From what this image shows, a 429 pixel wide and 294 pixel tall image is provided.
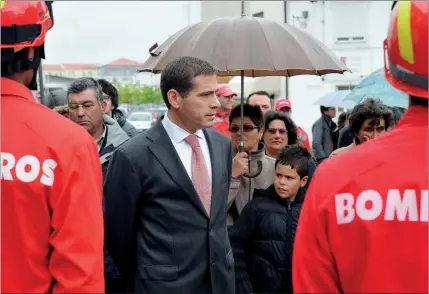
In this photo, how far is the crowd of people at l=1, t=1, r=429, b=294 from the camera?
218cm

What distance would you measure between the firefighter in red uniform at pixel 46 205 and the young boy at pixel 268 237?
216 cm

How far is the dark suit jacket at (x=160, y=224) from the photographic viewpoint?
3670 millimetres

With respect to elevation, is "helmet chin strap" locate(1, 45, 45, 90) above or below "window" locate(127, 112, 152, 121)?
above

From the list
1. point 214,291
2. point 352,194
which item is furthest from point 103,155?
point 352,194

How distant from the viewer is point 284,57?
4953 millimetres

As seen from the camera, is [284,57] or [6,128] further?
[284,57]

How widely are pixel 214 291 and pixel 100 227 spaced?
1350 millimetres

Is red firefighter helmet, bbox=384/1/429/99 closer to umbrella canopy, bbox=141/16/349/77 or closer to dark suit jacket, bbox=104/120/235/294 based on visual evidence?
dark suit jacket, bbox=104/120/235/294

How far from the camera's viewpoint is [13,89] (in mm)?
2645

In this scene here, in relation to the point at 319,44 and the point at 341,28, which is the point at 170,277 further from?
the point at 341,28

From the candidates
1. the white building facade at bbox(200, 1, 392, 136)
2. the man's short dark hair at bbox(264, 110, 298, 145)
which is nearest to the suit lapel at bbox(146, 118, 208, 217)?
the man's short dark hair at bbox(264, 110, 298, 145)

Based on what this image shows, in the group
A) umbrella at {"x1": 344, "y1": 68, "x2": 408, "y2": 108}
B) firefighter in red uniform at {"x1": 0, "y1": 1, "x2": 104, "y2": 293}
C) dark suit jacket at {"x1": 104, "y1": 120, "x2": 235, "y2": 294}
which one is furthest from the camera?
umbrella at {"x1": 344, "y1": 68, "x2": 408, "y2": 108}

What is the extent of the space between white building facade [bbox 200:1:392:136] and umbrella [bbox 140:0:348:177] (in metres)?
27.7

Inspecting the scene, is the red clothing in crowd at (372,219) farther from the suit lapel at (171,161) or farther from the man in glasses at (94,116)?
the man in glasses at (94,116)
